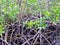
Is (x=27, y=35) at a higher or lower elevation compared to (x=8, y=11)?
lower

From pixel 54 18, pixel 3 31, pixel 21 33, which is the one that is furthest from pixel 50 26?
→ pixel 3 31

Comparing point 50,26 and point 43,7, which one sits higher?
point 43,7

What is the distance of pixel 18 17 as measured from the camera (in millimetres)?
2324

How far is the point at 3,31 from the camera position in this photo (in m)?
2.23

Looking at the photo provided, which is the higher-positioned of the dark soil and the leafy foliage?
the leafy foliage

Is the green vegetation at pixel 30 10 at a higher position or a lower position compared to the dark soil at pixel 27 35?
higher

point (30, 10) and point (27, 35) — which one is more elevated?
point (30, 10)

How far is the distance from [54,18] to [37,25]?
0.57 feet

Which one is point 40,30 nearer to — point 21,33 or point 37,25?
point 37,25

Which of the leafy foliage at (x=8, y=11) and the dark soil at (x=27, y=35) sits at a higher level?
the leafy foliage at (x=8, y=11)

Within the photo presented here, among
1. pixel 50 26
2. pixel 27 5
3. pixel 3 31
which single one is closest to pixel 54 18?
pixel 50 26

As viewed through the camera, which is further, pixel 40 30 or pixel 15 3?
pixel 15 3

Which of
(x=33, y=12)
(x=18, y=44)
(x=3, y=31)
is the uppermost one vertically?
(x=33, y=12)

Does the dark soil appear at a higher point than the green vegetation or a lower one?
lower
